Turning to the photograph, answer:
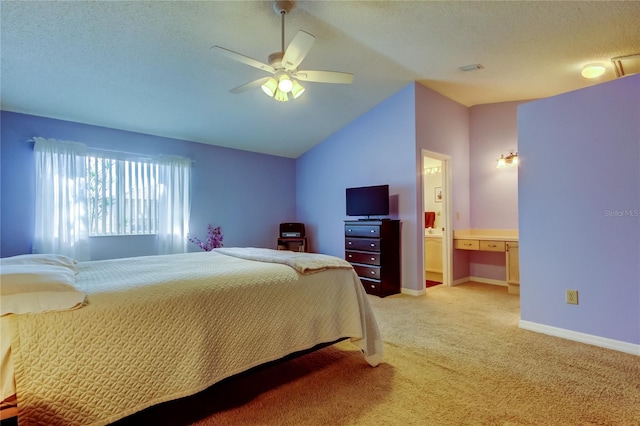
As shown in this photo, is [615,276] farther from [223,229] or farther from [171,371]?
[223,229]

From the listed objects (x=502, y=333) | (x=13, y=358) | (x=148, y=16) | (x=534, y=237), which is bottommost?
(x=502, y=333)

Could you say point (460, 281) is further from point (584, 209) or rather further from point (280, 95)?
point (280, 95)

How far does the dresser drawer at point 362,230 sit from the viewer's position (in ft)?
13.8

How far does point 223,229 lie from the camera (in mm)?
5309

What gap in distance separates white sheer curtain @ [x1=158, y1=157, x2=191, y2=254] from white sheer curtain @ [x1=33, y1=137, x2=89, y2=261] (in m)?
0.92

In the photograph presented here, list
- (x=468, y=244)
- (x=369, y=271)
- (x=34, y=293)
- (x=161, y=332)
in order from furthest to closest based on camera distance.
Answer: (x=468, y=244) < (x=369, y=271) < (x=161, y=332) < (x=34, y=293)

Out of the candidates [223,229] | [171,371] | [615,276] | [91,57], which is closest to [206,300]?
[171,371]

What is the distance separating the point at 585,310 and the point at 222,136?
5.01m

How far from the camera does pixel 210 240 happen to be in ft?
16.3

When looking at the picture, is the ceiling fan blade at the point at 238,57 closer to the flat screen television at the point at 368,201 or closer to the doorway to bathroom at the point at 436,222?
the flat screen television at the point at 368,201

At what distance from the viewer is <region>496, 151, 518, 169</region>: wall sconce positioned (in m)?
4.67

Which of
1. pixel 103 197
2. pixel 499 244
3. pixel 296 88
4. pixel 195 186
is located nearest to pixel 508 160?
pixel 499 244

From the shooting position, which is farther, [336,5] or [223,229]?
[223,229]

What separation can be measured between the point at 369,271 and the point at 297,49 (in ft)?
9.81
